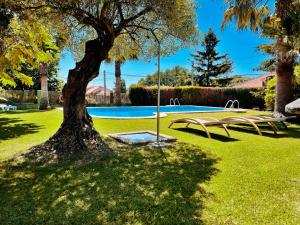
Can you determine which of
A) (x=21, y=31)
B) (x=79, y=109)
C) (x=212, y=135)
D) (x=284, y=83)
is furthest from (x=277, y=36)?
(x=21, y=31)

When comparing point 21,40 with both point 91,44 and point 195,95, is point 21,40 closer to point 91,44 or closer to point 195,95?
point 91,44

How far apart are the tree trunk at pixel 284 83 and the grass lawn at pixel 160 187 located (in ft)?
25.5

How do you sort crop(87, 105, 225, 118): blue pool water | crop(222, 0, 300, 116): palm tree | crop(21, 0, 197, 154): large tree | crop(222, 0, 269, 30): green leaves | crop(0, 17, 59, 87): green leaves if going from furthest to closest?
crop(87, 105, 225, 118): blue pool water → crop(222, 0, 269, 30): green leaves → crop(222, 0, 300, 116): palm tree → crop(21, 0, 197, 154): large tree → crop(0, 17, 59, 87): green leaves

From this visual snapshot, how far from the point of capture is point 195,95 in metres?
31.2

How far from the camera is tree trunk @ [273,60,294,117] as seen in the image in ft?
51.1

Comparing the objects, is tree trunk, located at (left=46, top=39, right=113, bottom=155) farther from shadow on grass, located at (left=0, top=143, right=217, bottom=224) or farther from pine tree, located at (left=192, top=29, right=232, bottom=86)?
pine tree, located at (left=192, top=29, right=232, bottom=86)

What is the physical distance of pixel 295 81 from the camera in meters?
17.8

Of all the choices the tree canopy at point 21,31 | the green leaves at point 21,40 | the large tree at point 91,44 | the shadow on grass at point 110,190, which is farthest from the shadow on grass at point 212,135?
the green leaves at point 21,40

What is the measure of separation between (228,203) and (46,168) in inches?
162

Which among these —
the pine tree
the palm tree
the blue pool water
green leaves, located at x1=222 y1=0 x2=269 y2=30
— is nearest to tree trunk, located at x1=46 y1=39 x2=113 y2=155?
the palm tree

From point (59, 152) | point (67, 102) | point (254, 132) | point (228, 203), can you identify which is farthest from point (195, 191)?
point (254, 132)

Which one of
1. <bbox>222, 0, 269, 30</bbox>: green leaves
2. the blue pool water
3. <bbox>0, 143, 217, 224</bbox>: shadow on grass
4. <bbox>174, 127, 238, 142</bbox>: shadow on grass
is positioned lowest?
<bbox>0, 143, 217, 224</bbox>: shadow on grass

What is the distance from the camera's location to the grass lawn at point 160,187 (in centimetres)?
436

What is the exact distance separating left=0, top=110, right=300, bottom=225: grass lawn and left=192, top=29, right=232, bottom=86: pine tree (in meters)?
43.4
